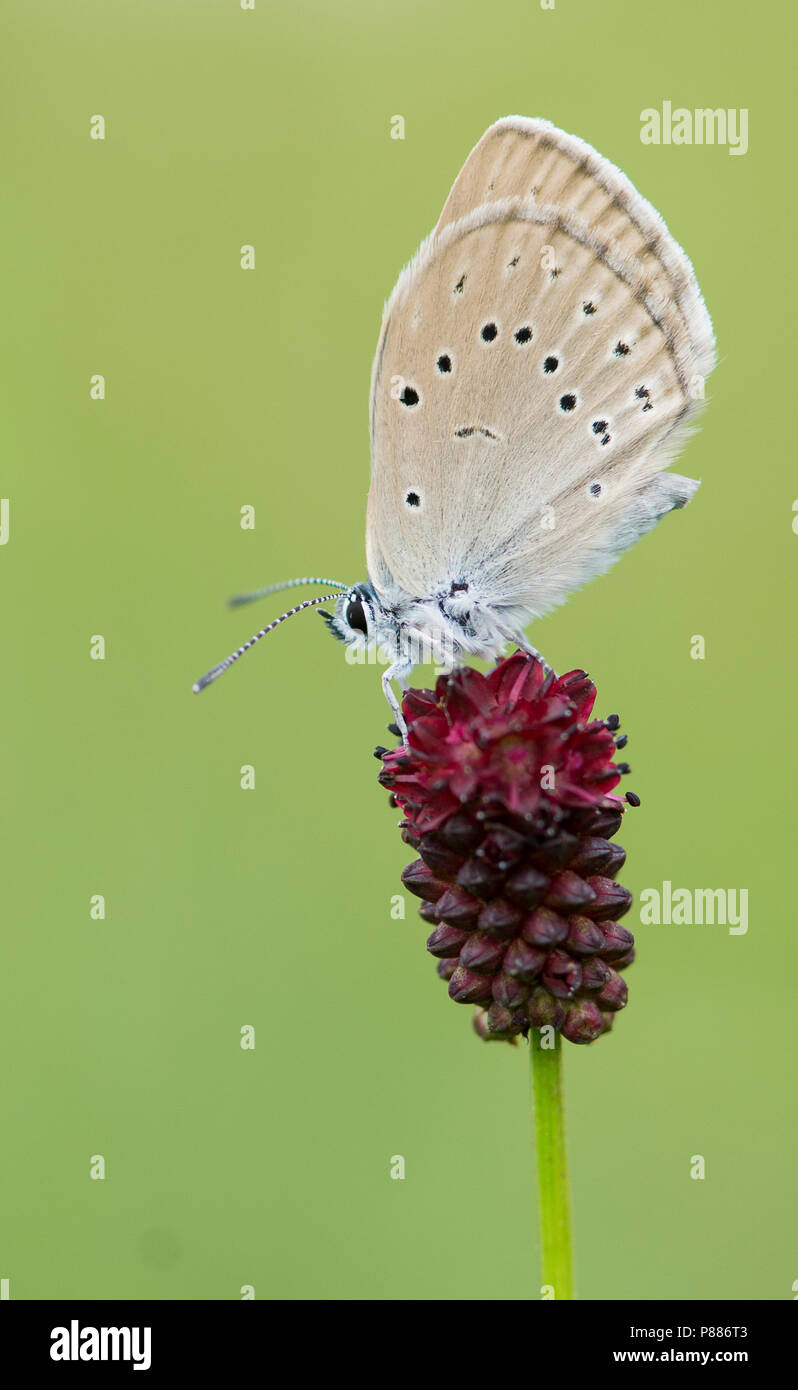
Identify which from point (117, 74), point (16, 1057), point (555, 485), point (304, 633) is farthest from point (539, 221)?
point (117, 74)

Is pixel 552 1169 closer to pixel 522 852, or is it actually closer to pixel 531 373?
pixel 522 852

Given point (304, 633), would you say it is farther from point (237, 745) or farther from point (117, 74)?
Answer: point (117, 74)

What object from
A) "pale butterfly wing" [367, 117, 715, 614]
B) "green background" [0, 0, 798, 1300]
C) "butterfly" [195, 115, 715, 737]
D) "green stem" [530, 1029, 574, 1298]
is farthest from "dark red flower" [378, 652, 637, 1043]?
"green background" [0, 0, 798, 1300]

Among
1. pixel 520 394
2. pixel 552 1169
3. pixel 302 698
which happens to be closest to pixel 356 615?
pixel 520 394

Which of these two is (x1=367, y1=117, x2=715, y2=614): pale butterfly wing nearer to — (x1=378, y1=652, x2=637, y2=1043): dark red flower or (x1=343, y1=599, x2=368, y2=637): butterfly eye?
(x1=343, y1=599, x2=368, y2=637): butterfly eye

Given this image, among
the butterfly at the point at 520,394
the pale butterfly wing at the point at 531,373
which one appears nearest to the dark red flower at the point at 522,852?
the butterfly at the point at 520,394

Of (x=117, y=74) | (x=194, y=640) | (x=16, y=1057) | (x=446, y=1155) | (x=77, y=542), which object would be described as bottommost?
(x=446, y=1155)

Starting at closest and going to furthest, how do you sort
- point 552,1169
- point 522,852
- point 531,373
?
point 552,1169, point 522,852, point 531,373
